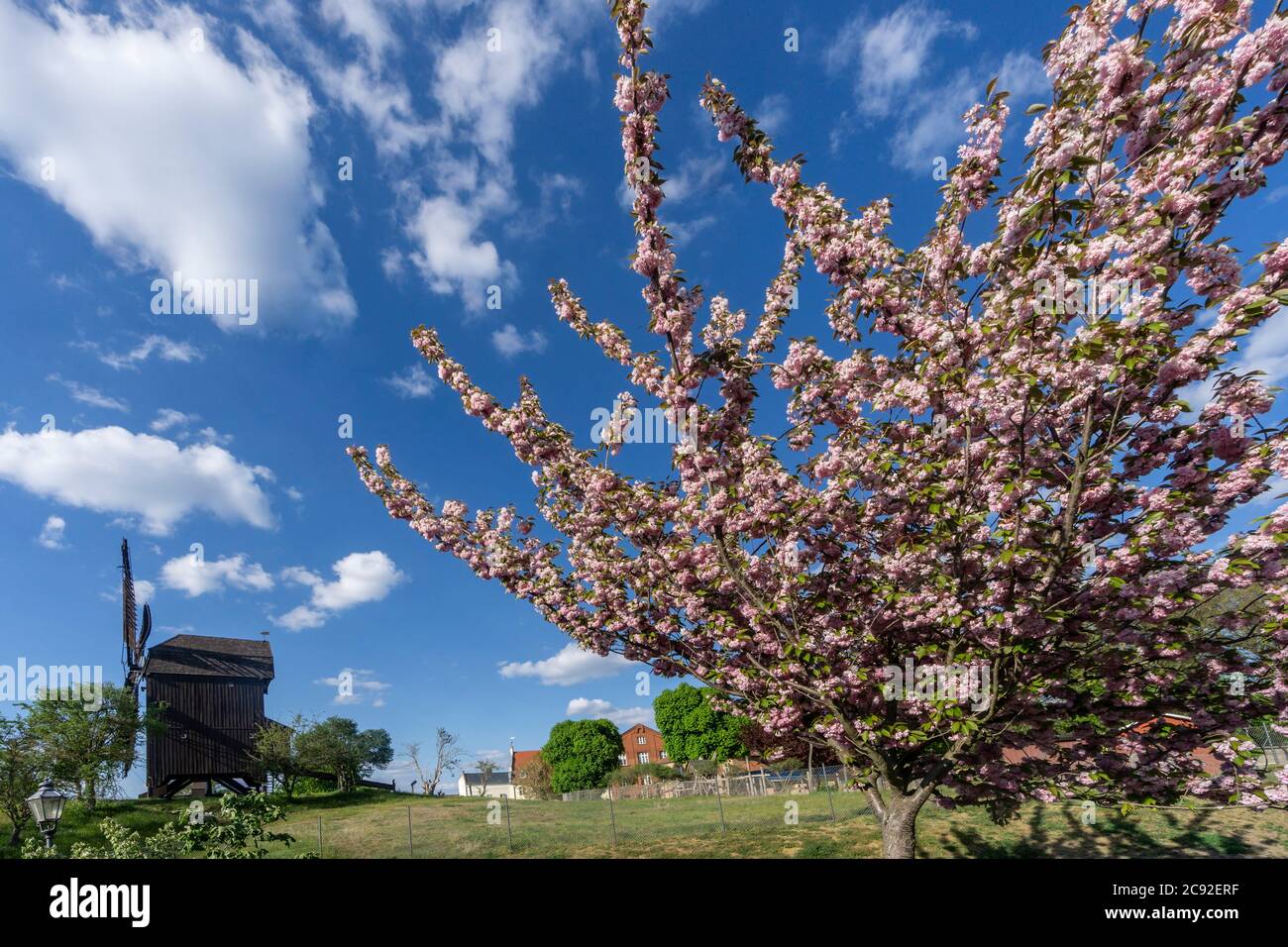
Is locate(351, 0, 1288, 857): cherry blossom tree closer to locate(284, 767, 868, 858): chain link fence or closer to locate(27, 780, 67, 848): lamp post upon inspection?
locate(284, 767, 868, 858): chain link fence

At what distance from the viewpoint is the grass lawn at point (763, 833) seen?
1738cm

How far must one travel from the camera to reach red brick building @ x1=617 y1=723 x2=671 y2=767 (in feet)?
271

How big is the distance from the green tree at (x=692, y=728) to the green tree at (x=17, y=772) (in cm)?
4455

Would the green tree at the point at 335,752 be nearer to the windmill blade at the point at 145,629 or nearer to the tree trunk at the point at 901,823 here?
the windmill blade at the point at 145,629

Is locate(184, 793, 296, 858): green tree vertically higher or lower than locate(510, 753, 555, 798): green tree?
higher

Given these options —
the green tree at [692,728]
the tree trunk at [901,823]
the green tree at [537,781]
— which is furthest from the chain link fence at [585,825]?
the green tree at [537,781]

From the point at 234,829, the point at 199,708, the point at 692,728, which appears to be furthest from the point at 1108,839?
the point at 199,708

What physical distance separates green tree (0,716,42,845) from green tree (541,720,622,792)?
38.8m

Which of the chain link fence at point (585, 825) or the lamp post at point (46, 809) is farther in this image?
the chain link fence at point (585, 825)

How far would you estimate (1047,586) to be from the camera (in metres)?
5.36

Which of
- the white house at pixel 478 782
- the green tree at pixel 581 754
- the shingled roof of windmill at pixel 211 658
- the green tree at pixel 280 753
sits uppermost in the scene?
the shingled roof of windmill at pixel 211 658

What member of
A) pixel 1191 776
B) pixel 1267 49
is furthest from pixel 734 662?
pixel 1267 49

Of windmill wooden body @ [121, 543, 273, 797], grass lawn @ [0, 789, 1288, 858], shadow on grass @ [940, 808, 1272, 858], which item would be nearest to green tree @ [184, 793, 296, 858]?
grass lawn @ [0, 789, 1288, 858]
